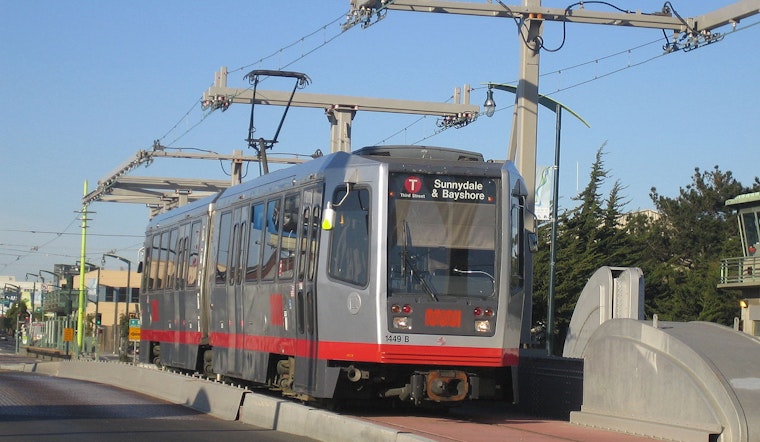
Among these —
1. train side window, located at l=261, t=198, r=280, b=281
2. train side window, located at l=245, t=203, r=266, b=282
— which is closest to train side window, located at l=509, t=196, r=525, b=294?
train side window, located at l=261, t=198, r=280, b=281

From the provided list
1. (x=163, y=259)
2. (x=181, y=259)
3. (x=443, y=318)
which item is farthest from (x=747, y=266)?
(x=443, y=318)

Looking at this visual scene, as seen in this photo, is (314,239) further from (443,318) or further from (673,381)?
(673,381)

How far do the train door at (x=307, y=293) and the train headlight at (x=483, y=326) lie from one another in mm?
2162

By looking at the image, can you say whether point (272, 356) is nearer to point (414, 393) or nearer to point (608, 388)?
point (414, 393)

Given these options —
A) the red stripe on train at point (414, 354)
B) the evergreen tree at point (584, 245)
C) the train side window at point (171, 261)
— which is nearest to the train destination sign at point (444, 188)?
the red stripe on train at point (414, 354)

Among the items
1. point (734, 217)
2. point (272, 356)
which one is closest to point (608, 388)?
point (272, 356)

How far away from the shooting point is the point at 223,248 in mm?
21469

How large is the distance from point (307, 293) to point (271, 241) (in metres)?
2.37

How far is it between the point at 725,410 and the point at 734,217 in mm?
59836

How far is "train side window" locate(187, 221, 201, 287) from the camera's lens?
2352 centimetres

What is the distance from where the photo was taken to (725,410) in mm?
12180

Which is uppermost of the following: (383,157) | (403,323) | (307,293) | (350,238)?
(383,157)

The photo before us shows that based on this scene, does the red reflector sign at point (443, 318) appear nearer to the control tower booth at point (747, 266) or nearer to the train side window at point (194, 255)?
the train side window at point (194, 255)

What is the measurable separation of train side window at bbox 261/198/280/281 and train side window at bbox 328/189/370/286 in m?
2.47
